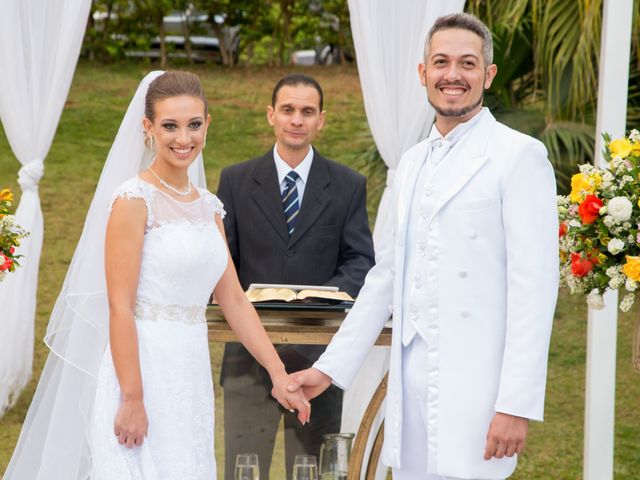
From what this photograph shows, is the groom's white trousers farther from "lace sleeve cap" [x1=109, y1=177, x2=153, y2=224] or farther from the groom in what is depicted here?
"lace sleeve cap" [x1=109, y1=177, x2=153, y2=224]

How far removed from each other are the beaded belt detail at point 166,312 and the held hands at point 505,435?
1.00 meters

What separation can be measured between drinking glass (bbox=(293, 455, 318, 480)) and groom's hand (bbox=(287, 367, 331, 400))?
0.49 metres

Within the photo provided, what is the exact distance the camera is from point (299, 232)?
182 inches

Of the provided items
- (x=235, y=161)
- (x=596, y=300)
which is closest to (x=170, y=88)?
(x=596, y=300)

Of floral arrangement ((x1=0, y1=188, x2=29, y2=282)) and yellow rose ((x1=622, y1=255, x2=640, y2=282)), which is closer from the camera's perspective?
yellow rose ((x1=622, y1=255, x2=640, y2=282))

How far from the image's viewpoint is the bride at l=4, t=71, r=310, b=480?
3.50 m

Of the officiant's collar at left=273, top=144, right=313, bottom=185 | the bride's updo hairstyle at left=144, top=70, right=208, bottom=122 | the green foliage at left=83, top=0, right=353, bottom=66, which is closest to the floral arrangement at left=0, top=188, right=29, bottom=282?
the officiant's collar at left=273, top=144, right=313, bottom=185

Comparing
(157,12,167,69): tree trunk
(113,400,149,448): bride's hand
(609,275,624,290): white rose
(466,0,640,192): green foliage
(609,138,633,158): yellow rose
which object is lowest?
(113,400,149,448): bride's hand

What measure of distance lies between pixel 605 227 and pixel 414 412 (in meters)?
1.11

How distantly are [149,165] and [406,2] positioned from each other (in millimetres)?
2376

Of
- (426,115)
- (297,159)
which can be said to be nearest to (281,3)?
(426,115)

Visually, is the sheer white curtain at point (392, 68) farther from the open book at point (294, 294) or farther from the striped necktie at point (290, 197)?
the open book at point (294, 294)

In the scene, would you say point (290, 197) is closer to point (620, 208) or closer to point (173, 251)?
point (173, 251)

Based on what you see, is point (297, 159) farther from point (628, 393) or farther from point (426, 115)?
point (628, 393)
